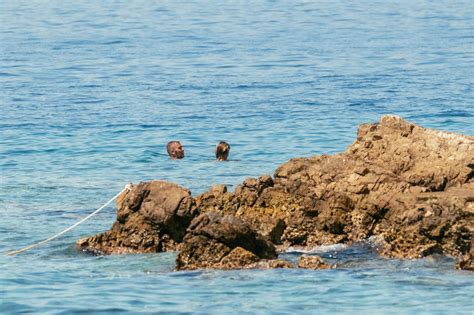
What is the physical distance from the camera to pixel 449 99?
35438mm

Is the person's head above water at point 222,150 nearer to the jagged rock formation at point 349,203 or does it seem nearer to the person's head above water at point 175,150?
the person's head above water at point 175,150

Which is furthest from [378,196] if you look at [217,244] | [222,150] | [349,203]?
[222,150]

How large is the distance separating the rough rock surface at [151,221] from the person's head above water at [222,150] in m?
7.54

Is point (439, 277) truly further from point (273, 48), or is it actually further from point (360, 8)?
point (360, 8)

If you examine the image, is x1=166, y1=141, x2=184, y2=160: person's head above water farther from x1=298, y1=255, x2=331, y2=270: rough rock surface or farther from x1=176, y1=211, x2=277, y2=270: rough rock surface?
x1=298, y1=255, x2=331, y2=270: rough rock surface

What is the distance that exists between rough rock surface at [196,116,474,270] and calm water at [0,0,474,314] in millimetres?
487

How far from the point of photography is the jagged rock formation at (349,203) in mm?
17359

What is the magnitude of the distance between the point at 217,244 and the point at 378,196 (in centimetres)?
314

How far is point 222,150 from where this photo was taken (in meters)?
26.5

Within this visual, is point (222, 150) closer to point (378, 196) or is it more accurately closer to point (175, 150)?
point (175, 150)

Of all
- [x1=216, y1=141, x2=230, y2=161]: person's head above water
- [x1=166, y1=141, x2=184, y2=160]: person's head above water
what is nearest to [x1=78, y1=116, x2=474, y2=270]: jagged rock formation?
[x1=216, y1=141, x2=230, y2=161]: person's head above water

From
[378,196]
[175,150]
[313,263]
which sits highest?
[378,196]

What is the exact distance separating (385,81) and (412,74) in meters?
1.98

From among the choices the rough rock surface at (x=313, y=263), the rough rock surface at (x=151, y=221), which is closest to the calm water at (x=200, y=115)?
the rough rock surface at (x=313, y=263)
